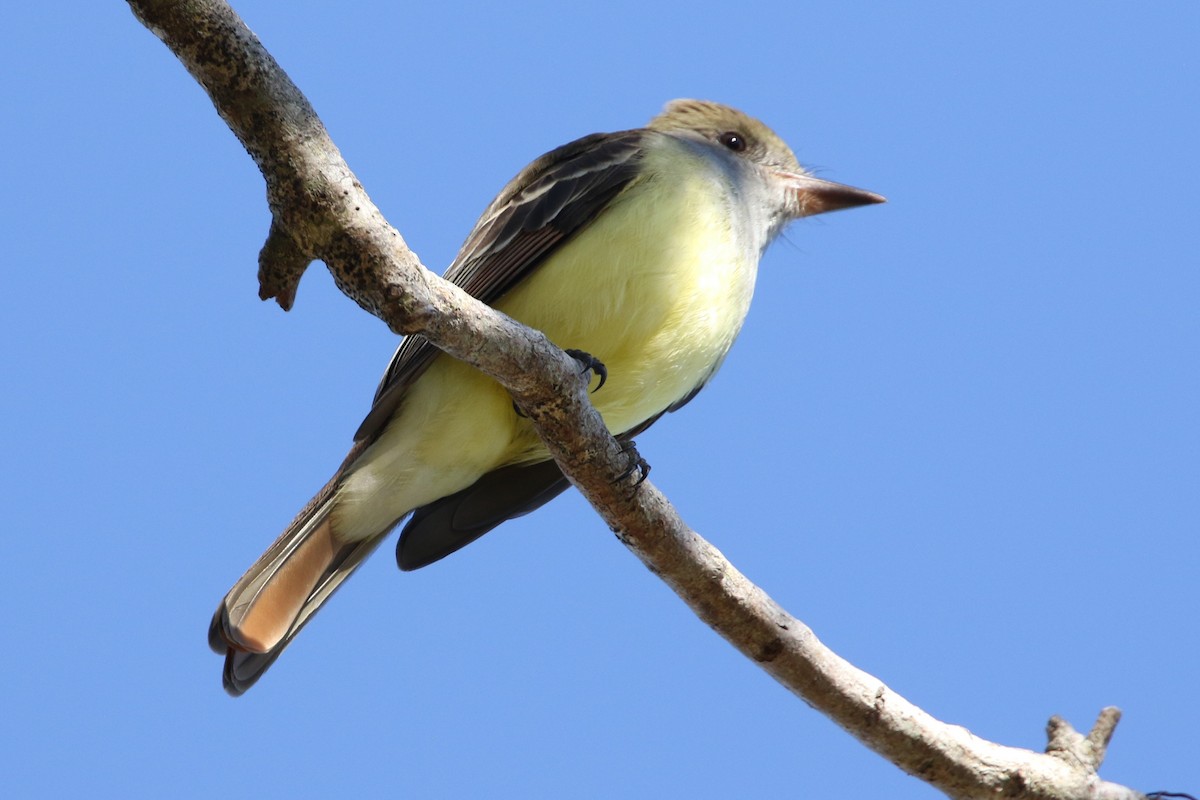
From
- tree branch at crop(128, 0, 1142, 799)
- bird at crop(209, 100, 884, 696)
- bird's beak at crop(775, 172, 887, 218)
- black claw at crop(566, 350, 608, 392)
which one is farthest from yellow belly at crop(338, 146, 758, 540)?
bird's beak at crop(775, 172, 887, 218)

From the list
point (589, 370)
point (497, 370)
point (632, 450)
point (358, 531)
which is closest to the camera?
point (497, 370)

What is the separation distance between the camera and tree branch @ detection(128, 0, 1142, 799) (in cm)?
343

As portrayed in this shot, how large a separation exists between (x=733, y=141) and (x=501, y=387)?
230 cm

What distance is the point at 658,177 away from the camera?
536 centimetres

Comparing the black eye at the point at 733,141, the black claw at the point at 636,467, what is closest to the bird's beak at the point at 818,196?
the black eye at the point at 733,141

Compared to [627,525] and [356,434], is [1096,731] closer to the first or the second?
[627,525]

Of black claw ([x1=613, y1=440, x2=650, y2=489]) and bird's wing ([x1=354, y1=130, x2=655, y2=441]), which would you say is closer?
black claw ([x1=613, y1=440, x2=650, y2=489])

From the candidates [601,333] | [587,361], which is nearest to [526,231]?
[601,333]

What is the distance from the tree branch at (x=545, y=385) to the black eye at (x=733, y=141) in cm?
251

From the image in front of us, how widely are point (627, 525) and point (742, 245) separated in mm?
1358

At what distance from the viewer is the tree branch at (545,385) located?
3430 mm

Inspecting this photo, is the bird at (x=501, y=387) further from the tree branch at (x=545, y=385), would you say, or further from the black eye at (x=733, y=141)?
the black eye at (x=733, y=141)

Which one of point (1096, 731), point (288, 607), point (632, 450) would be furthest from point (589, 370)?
point (1096, 731)

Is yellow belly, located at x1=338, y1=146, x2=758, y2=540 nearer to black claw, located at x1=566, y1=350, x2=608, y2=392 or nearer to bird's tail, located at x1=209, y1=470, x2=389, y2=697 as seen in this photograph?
bird's tail, located at x1=209, y1=470, x2=389, y2=697
